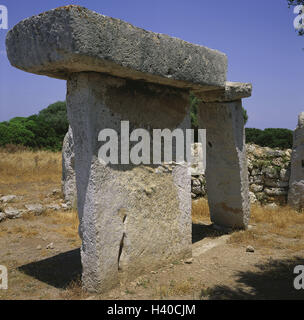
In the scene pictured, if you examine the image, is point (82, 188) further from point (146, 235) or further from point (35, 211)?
point (35, 211)

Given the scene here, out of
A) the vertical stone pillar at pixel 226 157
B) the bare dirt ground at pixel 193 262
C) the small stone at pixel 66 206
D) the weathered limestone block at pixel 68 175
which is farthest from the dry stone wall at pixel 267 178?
the small stone at pixel 66 206

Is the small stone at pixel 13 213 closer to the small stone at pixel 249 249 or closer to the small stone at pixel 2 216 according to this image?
the small stone at pixel 2 216

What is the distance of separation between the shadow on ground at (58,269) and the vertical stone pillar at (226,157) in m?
2.46

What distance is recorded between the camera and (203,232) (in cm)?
571

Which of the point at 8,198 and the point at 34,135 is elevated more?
the point at 34,135

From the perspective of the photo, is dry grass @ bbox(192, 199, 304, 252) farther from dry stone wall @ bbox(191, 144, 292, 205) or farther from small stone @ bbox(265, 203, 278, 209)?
dry stone wall @ bbox(191, 144, 292, 205)

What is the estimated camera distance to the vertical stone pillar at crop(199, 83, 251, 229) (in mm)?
5355

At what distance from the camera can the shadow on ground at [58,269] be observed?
12.7ft

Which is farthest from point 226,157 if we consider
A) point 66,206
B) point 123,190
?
point 66,206

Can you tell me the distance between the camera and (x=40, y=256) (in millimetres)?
4715

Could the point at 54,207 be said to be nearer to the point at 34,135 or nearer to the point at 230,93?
the point at 230,93

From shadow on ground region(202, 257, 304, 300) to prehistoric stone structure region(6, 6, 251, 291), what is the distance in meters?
0.81

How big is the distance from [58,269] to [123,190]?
1.45 meters

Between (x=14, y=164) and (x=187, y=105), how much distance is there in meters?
8.58
